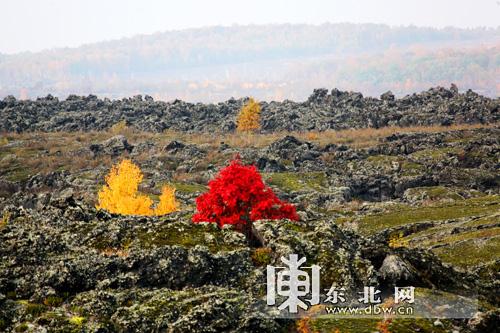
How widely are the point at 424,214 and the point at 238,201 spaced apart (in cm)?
3272

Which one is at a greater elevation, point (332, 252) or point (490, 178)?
point (332, 252)

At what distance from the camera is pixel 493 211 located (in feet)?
162

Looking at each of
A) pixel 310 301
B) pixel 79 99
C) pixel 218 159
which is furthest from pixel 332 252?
pixel 79 99

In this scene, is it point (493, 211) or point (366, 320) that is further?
point (493, 211)

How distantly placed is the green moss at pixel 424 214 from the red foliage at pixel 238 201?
2599 centimetres

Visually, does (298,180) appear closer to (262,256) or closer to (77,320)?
(262,256)

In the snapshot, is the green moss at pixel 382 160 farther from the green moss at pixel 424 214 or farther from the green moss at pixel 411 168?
the green moss at pixel 424 214

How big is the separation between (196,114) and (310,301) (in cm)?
15721

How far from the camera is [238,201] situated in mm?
27172

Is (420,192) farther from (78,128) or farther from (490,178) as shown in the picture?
(78,128)

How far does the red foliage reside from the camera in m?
26.7

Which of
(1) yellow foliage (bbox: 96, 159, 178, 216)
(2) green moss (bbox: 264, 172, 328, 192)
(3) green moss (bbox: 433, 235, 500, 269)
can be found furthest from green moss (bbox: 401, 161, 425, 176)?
(3) green moss (bbox: 433, 235, 500, 269)

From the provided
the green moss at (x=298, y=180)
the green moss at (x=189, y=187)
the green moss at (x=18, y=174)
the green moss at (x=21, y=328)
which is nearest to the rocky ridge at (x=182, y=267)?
the green moss at (x=21, y=328)

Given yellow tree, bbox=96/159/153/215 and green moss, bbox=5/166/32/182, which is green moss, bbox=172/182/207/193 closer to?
yellow tree, bbox=96/159/153/215
